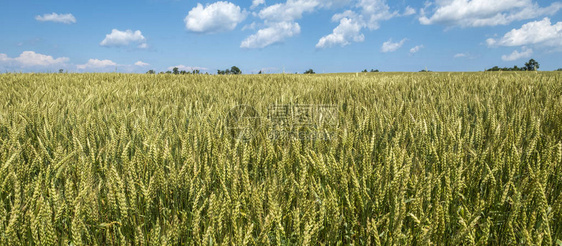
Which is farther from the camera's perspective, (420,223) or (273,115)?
(273,115)

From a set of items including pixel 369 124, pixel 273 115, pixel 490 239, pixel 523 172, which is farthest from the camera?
pixel 273 115

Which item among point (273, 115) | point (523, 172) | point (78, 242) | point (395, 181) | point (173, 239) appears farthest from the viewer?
point (273, 115)

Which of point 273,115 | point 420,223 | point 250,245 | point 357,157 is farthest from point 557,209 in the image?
point 273,115

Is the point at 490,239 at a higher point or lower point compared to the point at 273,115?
lower

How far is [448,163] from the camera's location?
119 centimetres

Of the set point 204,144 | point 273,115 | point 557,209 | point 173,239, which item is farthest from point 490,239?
point 273,115

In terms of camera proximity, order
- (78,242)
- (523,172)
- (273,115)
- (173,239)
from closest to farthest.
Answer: (78,242) → (173,239) → (523,172) → (273,115)

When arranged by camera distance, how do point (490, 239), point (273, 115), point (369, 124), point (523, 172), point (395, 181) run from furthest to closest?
point (273, 115)
point (369, 124)
point (523, 172)
point (490, 239)
point (395, 181)

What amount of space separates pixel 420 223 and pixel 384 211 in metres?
0.20

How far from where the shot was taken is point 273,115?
7.73 ft

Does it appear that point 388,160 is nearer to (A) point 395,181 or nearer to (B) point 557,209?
(A) point 395,181

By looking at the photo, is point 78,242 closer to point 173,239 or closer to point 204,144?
point 173,239

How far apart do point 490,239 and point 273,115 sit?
156cm

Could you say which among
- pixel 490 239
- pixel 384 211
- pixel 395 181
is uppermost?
pixel 395 181
